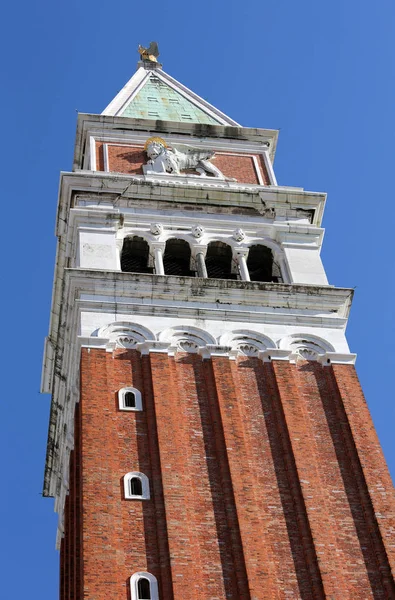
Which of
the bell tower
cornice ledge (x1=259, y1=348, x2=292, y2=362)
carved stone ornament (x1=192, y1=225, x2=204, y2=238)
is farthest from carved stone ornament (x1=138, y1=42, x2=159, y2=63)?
cornice ledge (x1=259, y1=348, x2=292, y2=362)

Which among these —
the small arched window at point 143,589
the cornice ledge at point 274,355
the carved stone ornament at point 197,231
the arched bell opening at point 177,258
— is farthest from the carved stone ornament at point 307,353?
the small arched window at point 143,589

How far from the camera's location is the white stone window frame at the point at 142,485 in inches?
1412

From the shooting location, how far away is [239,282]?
43781 mm

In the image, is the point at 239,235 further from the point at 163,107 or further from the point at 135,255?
the point at 163,107

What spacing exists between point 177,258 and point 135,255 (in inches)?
52.6

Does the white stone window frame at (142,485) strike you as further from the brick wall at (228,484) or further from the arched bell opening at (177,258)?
the arched bell opening at (177,258)

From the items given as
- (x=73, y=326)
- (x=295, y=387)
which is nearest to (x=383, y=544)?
(x=295, y=387)

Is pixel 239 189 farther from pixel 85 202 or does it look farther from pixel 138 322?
pixel 138 322

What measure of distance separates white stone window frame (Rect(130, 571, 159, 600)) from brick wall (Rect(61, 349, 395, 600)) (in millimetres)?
148

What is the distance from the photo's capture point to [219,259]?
155 ft

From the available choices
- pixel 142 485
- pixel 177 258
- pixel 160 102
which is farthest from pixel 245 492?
pixel 160 102

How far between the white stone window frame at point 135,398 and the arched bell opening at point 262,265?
8.80m

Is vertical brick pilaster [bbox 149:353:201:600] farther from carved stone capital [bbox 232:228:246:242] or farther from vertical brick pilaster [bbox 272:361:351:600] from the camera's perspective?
carved stone capital [bbox 232:228:246:242]

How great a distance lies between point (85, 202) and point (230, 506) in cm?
1492
